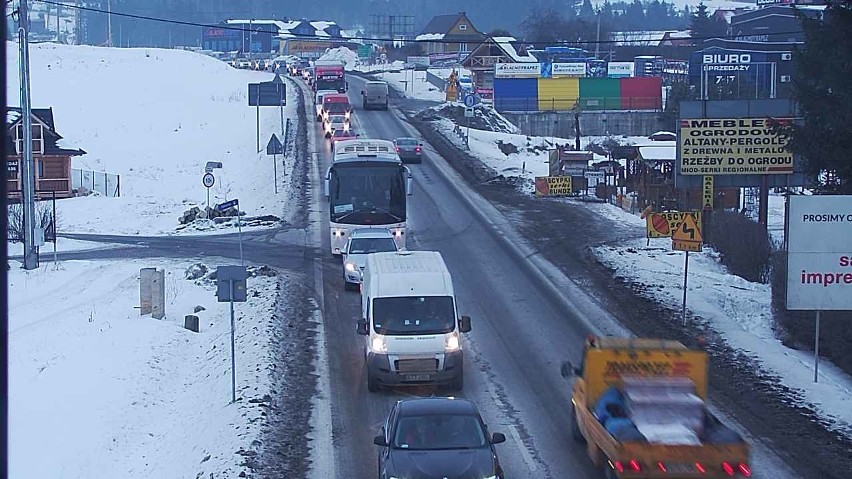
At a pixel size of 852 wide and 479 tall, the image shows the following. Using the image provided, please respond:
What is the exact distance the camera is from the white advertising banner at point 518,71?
297 feet

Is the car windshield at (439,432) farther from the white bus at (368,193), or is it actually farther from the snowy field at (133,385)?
the white bus at (368,193)

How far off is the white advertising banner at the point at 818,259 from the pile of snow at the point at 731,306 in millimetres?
1566

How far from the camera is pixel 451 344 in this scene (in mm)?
18641

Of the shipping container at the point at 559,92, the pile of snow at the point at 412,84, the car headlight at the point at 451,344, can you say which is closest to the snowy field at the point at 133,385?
the car headlight at the point at 451,344

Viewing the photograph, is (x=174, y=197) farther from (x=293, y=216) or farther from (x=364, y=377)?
(x=364, y=377)

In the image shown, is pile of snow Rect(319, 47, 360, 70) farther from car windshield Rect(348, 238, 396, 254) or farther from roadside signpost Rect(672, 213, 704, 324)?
roadside signpost Rect(672, 213, 704, 324)

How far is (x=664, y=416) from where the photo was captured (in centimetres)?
1320

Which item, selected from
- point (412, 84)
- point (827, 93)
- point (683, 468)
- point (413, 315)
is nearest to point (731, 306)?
point (827, 93)

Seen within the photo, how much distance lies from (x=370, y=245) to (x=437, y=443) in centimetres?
1445

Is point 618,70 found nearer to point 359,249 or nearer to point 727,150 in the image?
point 727,150

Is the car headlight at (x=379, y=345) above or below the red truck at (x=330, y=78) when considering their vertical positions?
below

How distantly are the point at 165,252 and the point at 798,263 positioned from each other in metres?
22.7

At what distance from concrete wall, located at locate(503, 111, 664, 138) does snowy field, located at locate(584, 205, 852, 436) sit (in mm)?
51108

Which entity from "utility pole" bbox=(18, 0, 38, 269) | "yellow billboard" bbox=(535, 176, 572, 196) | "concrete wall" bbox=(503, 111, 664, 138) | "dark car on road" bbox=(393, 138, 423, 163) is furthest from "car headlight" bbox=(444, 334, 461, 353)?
"concrete wall" bbox=(503, 111, 664, 138)
